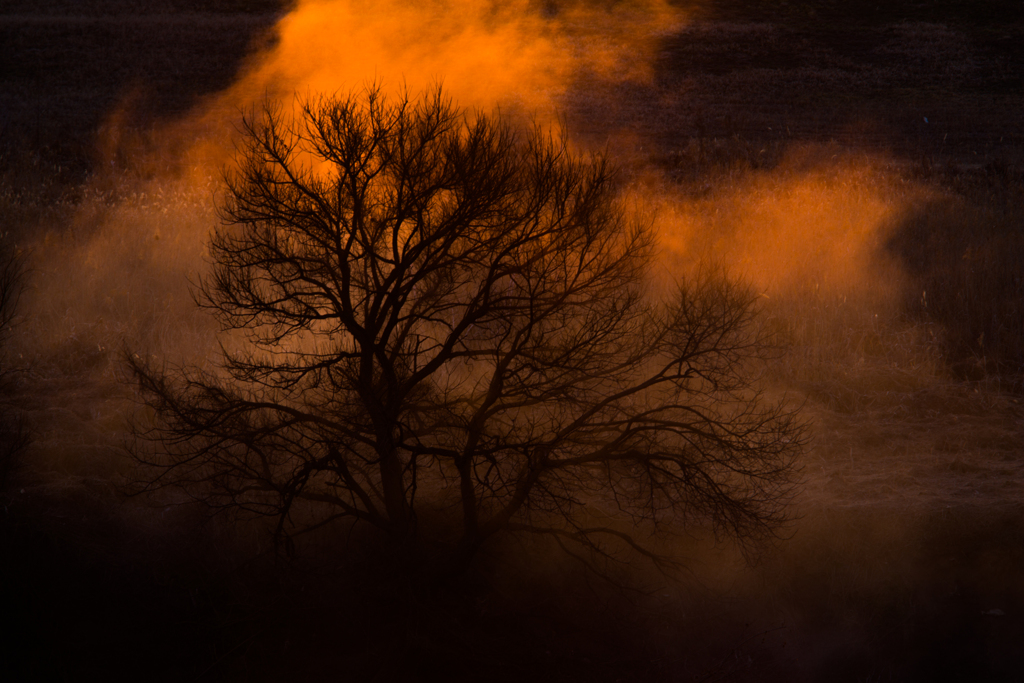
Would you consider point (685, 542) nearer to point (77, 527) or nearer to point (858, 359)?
point (858, 359)

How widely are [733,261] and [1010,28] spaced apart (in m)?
19.6

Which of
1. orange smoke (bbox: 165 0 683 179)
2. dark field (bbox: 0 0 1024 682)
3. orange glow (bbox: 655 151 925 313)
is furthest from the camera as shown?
orange smoke (bbox: 165 0 683 179)

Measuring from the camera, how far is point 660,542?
274 inches

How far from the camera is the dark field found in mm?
6082

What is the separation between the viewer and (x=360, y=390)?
16.8 feet

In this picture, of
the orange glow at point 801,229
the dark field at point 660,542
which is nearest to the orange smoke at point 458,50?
the dark field at point 660,542

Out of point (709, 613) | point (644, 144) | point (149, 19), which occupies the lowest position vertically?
point (709, 613)

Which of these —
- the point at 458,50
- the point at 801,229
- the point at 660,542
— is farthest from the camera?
the point at 458,50

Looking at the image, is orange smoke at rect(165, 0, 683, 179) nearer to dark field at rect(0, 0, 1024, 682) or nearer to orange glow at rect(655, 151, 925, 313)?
dark field at rect(0, 0, 1024, 682)

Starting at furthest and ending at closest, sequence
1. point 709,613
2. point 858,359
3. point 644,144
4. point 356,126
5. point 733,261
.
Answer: point 644,144, point 733,261, point 858,359, point 709,613, point 356,126

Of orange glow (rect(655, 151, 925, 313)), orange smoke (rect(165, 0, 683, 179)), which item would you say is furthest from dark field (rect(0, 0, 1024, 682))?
orange smoke (rect(165, 0, 683, 179))

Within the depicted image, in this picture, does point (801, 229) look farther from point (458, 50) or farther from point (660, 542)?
point (458, 50)

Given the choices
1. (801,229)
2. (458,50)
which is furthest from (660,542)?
(458,50)

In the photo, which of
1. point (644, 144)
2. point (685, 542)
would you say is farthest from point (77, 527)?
point (644, 144)
